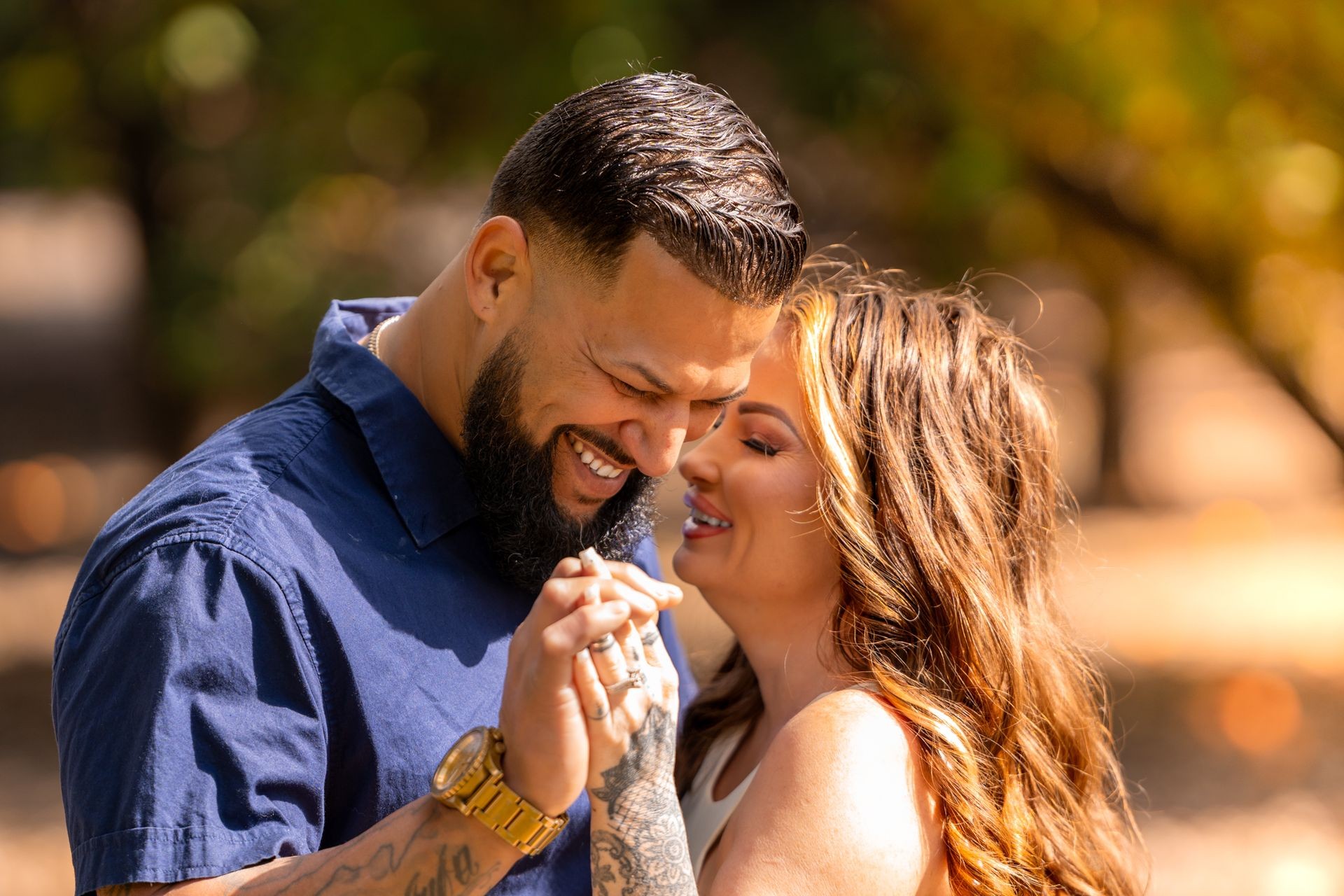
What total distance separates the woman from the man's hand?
64 centimetres

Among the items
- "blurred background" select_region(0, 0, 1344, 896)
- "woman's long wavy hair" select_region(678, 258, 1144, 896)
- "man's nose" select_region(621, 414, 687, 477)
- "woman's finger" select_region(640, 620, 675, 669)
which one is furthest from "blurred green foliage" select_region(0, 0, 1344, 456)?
"woman's finger" select_region(640, 620, 675, 669)

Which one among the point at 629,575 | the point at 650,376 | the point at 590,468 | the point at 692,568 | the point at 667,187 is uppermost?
the point at 667,187

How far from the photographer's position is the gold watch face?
1.81 meters

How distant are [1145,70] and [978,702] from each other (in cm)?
327

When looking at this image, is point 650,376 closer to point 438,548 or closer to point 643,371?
point 643,371

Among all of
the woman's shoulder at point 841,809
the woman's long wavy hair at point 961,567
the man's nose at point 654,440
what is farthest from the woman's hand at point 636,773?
the woman's long wavy hair at point 961,567

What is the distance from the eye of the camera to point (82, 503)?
13820 millimetres

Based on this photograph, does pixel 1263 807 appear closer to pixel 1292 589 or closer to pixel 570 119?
pixel 1292 589

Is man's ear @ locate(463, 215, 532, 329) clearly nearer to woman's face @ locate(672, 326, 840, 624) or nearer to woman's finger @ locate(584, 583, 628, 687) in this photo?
woman's face @ locate(672, 326, 840, 624)

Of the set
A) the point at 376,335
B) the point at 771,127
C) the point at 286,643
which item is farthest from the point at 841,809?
the point at 771,127

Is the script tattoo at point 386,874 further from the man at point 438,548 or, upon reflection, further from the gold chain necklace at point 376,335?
the gold chain necklace at point 376,335

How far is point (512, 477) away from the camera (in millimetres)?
2359

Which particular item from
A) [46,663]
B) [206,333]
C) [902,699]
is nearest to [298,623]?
[902,699]

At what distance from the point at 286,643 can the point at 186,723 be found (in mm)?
197
